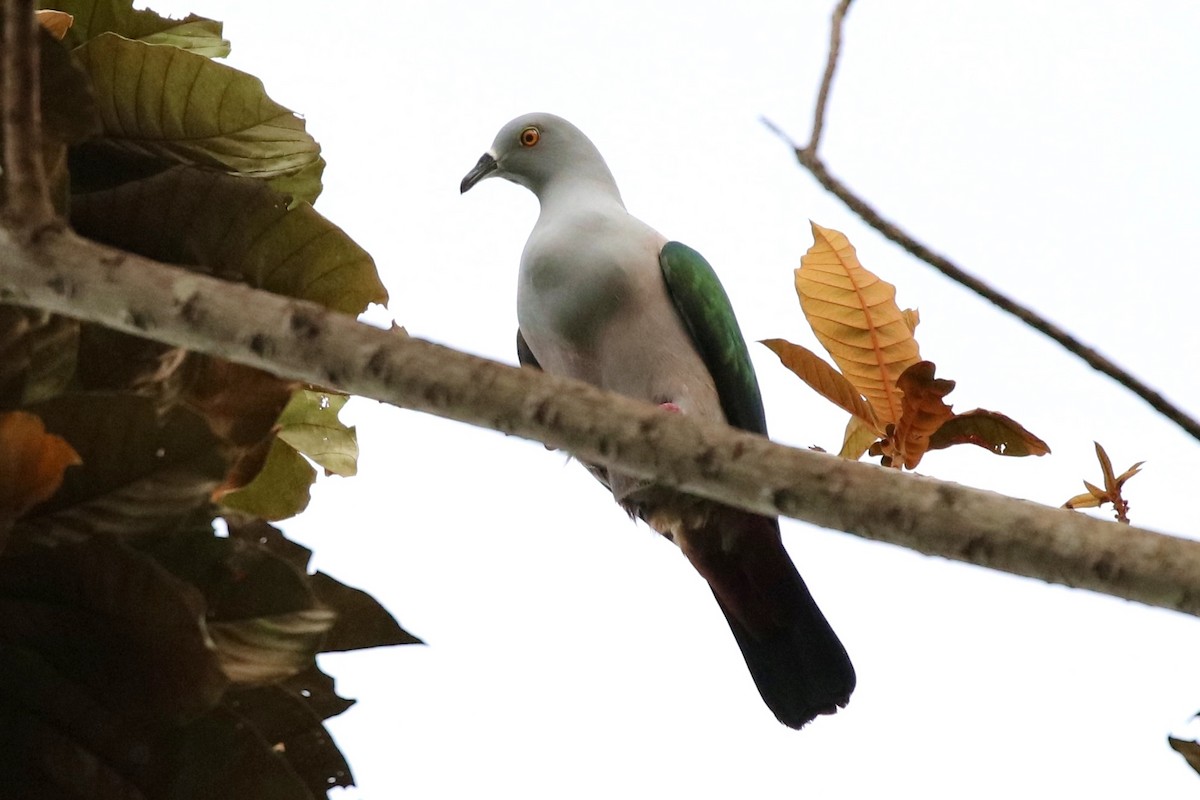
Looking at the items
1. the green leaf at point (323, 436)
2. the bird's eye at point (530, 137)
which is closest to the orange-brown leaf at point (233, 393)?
the green leaf at point (323, 436)

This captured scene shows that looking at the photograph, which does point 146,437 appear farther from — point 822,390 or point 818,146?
point 822,390

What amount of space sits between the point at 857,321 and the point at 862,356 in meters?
0.06

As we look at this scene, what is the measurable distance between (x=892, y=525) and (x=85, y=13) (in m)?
1.18

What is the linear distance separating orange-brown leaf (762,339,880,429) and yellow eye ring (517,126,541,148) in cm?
108

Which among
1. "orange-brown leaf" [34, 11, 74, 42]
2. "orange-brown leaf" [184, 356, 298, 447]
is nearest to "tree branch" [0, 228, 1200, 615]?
"orange-brown leaf" [184, 356, 298, 447]

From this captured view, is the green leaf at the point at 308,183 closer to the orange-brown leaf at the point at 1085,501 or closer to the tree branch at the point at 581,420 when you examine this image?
the tree branch at the point at 581,420

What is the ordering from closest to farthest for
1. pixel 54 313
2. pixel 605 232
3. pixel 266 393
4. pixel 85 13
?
pixel 54 313
pixel 266 393
pixel 85 13
pixel 605 232

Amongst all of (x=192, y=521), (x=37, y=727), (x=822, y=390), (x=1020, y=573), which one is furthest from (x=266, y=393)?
(x=822, y=390)

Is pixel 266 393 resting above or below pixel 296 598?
above

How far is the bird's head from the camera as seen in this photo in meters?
2.83

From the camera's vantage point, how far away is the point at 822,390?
1.99 meters

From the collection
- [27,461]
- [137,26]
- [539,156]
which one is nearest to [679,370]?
[539,156]

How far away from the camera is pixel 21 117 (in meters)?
0.97

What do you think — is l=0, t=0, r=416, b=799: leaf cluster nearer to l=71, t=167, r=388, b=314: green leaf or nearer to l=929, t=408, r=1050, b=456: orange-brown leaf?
l=71, t=167, r=388, b=314: green leaf
